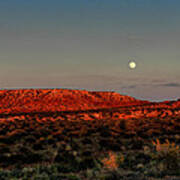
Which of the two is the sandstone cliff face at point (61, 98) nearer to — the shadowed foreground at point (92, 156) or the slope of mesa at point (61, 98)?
the slope of mesa at point (61, 98)

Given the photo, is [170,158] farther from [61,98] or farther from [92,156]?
[61,98]

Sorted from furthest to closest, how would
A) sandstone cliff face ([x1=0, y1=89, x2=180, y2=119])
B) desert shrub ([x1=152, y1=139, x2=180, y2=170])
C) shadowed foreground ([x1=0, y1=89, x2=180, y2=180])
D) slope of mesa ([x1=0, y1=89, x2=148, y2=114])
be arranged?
1. slope of mesa ([x1=0, y1=89, x2=148, y2=114])
2. sandstone cliff face ([x1=0, y1=89, x2=180, y2=119])
3. desert shrub ([x1=152, y1=139, x2=180, y2=170])
4. shadowed foreground ([x1=0, y1=89, x2=180, y2=180])

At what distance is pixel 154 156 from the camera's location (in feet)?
39.0

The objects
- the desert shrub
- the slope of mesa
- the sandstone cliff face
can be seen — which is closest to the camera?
the desert shrub

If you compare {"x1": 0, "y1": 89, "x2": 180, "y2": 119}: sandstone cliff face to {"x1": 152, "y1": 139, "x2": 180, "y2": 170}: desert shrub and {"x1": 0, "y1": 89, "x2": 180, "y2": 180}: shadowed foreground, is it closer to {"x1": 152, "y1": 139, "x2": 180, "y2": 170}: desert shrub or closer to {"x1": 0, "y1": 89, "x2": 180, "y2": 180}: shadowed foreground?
{"x1": 0, "y1": 89, "x2": 180, "y2": 180}: shadowed foreground

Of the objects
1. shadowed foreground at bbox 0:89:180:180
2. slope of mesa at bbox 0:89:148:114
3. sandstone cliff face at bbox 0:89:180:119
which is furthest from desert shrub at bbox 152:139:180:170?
slope of mesa at bbox 0:89:148:114

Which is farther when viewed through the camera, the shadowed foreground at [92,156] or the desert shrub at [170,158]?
the desert shrub at [170,158]

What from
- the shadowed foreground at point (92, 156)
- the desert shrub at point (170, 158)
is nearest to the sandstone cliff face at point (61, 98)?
the shadowed foreground at point (92, 156)

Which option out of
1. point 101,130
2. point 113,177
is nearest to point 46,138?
point 101,130

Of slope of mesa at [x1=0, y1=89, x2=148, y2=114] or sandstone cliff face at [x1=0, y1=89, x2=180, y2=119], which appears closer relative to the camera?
sandstone cliff face at [x1=0, y1=89, x2=180, y2=119]

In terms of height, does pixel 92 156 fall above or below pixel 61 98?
below

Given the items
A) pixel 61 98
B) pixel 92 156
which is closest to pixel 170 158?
pixel 92 156

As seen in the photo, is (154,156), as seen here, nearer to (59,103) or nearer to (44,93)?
(59,103)

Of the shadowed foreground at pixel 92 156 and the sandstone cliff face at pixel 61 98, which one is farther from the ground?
the sandstone cliff face at pixel 61 98
